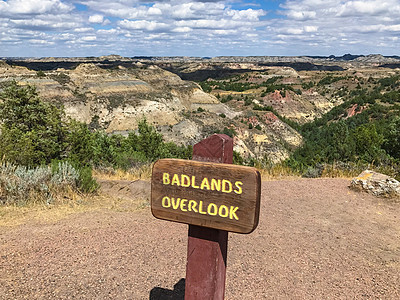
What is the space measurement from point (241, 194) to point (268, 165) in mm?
11237

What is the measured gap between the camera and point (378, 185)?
9.38 meters

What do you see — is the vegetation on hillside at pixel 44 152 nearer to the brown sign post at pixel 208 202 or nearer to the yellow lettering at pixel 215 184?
the brown sign post at pixel 208 202

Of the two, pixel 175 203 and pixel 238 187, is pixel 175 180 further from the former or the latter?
pixel 238 187

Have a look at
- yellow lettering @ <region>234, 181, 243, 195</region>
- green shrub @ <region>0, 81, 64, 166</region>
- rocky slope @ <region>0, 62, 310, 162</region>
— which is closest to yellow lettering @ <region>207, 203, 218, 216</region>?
yellow lettering @ <region>234, 181, 243, 195</region>

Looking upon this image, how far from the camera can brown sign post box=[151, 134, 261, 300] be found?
2.45 metres

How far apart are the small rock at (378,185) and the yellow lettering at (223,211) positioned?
8297 millimetres

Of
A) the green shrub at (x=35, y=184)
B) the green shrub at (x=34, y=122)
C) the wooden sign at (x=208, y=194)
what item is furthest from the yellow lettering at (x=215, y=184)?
the green shrub at (x=34, y=122)

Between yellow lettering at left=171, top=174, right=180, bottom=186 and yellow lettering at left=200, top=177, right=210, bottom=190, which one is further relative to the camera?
yellow lettering at left=171, top=174, right=180, bottom=186

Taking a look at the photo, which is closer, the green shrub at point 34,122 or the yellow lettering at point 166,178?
the yellow lettering at point 166,178

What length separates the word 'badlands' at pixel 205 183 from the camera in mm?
2467

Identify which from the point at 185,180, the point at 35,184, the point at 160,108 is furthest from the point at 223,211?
the point at 160,108

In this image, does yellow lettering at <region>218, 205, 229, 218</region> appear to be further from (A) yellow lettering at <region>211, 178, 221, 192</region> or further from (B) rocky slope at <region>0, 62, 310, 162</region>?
A: (B) rocky slope at <region>0, 62, 310, 162</region>

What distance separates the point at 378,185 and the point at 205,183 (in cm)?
847

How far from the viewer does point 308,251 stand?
6.06m
